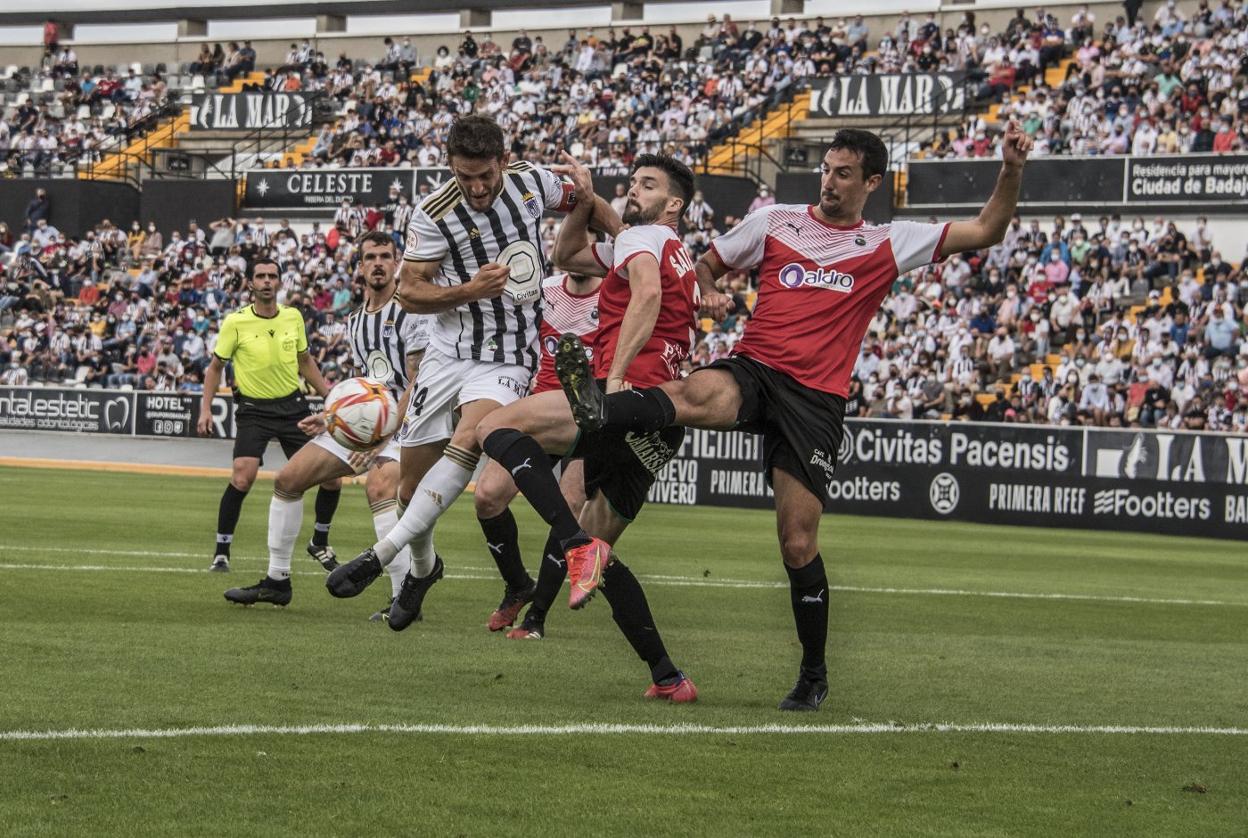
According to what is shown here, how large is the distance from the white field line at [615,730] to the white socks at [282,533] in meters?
4.73

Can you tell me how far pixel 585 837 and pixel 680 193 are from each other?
4.38m

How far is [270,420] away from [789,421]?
8.07 metres

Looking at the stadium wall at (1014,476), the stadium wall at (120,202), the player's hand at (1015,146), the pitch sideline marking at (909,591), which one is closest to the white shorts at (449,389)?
the player's hand at (1015,146)

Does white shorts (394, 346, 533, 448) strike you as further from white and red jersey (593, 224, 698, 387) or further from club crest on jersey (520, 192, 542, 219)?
club crest on jersey (520, 192, 542, 219)

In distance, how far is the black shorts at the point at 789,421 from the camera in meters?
7.50

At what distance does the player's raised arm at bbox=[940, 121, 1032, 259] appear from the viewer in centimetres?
744

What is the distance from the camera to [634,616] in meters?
7.26

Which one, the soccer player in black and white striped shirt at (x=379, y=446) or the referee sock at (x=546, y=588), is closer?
the referee sock at (x=546, y=588)

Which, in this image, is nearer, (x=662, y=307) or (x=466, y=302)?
(x=662, y=307)

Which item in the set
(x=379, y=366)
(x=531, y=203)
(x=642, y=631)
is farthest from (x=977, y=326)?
(x=642, y=631)

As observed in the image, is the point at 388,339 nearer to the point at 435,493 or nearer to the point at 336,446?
the point at 336,446

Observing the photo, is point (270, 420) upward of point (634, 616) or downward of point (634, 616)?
upward

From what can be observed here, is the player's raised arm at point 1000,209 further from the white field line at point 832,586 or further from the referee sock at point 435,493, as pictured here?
the white field line at point 832,586

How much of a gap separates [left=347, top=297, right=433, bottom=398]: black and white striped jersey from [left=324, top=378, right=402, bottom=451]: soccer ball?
65 centimetres
